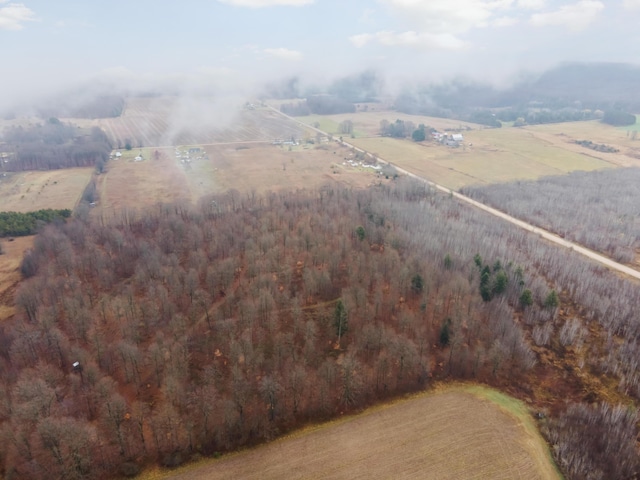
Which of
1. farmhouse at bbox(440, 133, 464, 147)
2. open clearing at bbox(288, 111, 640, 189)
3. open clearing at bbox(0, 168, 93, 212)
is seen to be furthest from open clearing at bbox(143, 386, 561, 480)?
farmhouse at bbox(440, 133, 464, 147)

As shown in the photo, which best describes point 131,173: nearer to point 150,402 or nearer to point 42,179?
point 42,179

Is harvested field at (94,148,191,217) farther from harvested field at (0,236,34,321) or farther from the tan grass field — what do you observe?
the tan grass field

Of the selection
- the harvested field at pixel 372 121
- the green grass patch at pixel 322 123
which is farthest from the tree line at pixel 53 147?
the harvested field at pixel 372 121

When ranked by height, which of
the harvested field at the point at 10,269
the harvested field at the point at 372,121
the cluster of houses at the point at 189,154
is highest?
the harvested field at the point at 372,121

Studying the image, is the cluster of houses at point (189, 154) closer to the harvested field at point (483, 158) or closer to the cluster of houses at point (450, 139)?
the harvested field at point (483, 158)

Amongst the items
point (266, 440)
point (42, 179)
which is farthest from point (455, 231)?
point (42, 179)

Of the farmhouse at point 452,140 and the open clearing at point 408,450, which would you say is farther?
the farmhouse at point 452,140
